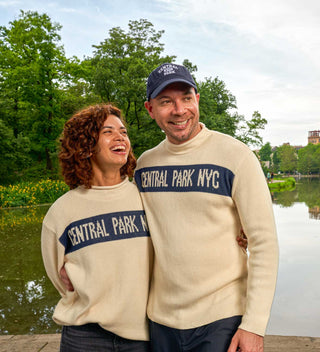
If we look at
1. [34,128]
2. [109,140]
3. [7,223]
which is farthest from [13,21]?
[109,140]

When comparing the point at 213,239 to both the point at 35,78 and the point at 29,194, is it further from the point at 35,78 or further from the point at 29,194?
the point at 35,78

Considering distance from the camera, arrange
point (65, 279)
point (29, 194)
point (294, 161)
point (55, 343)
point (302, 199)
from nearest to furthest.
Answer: point (65, 279)
point (55, 343)
point (29, 194)
point (302, 199)
point (294, 161)

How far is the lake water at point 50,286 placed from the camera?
4.33 meters

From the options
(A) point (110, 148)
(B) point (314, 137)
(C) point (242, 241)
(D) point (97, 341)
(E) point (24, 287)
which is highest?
(B) point (314, 137)

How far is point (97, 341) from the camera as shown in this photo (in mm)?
1894

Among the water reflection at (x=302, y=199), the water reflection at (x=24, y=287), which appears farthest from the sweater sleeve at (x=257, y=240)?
the water reflection at (x=302, y=199)

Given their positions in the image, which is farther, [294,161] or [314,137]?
[314,137]

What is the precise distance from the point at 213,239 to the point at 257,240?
196 mm

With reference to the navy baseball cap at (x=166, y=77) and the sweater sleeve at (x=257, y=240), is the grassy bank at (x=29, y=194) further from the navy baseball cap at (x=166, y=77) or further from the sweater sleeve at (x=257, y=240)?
the sweater sleeve at (x=257, y=240)

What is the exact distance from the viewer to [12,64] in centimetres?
2639

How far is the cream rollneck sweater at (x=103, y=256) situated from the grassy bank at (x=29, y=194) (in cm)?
1502

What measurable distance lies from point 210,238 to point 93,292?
65cm

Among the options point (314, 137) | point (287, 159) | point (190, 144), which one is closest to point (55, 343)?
point (190, 144)

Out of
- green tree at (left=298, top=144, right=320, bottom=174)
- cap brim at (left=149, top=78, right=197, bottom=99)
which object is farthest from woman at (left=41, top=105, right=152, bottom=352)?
green tree at (left=298, top=144, right=320, bottom=174)
